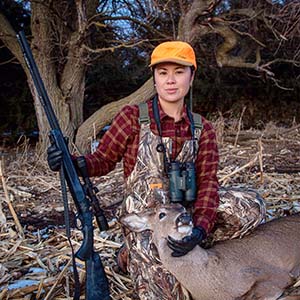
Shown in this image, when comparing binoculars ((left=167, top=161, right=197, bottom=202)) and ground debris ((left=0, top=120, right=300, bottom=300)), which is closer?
binoculars ((left=167, top=161, right=197, bottom=202))

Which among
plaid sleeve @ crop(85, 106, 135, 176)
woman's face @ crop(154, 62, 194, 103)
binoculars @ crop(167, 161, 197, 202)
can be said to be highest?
woman's face @ crop(154, 62, 194, 103)

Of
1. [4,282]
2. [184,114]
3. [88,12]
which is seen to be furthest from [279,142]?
[4,282]

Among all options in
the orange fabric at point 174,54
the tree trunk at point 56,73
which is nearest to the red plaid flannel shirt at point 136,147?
the orange fabric at point 174,54

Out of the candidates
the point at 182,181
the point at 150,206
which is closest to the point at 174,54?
the point at 182,181

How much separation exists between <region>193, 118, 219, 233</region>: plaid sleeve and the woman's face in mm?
331

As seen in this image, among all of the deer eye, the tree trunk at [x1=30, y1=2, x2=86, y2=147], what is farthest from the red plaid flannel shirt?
the tree trunk at [x1=30, y1=2, x2=86, y2=147]

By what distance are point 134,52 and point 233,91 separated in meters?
4.87

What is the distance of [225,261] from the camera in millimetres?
2891

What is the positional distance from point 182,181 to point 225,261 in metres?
0.60

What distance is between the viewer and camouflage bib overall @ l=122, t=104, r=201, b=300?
2965 mm

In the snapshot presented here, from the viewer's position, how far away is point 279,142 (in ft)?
31.2

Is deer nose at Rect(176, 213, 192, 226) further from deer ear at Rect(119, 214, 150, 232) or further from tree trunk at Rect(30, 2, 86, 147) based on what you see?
tree trunk at Rect(30, 2, 86, 147)

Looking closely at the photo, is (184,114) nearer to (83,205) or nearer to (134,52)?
(83,205)

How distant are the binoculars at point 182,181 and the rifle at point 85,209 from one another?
0.53 metres
